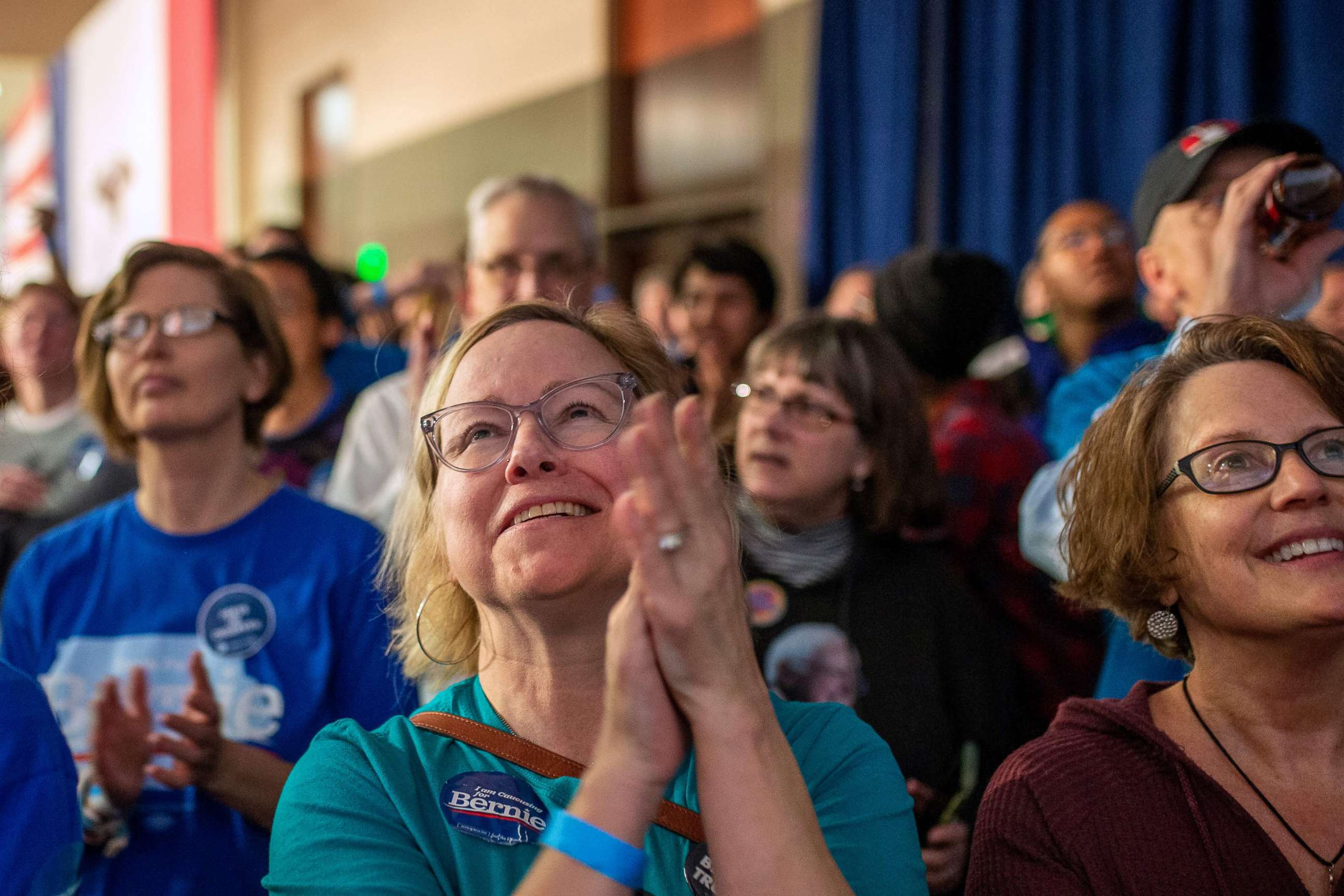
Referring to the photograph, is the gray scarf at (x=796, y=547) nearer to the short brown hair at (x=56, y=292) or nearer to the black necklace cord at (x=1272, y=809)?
the black necklace cord at (x=1272, y=809)

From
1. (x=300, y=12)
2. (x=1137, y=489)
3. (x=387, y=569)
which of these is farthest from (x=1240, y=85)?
(x=300, y=12)

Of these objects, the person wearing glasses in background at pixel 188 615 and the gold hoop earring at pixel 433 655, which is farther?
the person wearing glasses in background at pixel 188 615

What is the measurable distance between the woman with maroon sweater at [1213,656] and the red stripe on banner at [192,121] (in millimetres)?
9511

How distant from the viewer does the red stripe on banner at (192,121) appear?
10047 mm

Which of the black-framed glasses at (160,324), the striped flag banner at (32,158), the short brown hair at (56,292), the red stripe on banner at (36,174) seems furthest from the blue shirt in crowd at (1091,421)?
the red stripe on banner at (36,174)

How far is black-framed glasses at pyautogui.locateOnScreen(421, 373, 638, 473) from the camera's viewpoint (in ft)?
4.24

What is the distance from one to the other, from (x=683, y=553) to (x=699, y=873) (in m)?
0.36

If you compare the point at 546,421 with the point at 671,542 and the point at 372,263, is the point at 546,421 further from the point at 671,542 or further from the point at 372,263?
the point at 372,263

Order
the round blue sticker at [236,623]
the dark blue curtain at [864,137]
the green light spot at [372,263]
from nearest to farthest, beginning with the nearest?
the round blue sticker at [236,623], the dark blue curtain at [864,137], the green light spot at [372,263]

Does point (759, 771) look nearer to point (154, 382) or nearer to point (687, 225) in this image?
point (154, 382)

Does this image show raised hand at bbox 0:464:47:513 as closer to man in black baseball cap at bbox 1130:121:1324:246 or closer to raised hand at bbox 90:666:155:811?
raised hand at bbox 90:666:155:811

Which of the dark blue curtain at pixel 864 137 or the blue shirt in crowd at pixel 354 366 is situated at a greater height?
the dark blue curtain at pixel 864 137

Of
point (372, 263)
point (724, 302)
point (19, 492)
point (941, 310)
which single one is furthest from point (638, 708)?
point (372, 263)

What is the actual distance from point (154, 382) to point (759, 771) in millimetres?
1479
